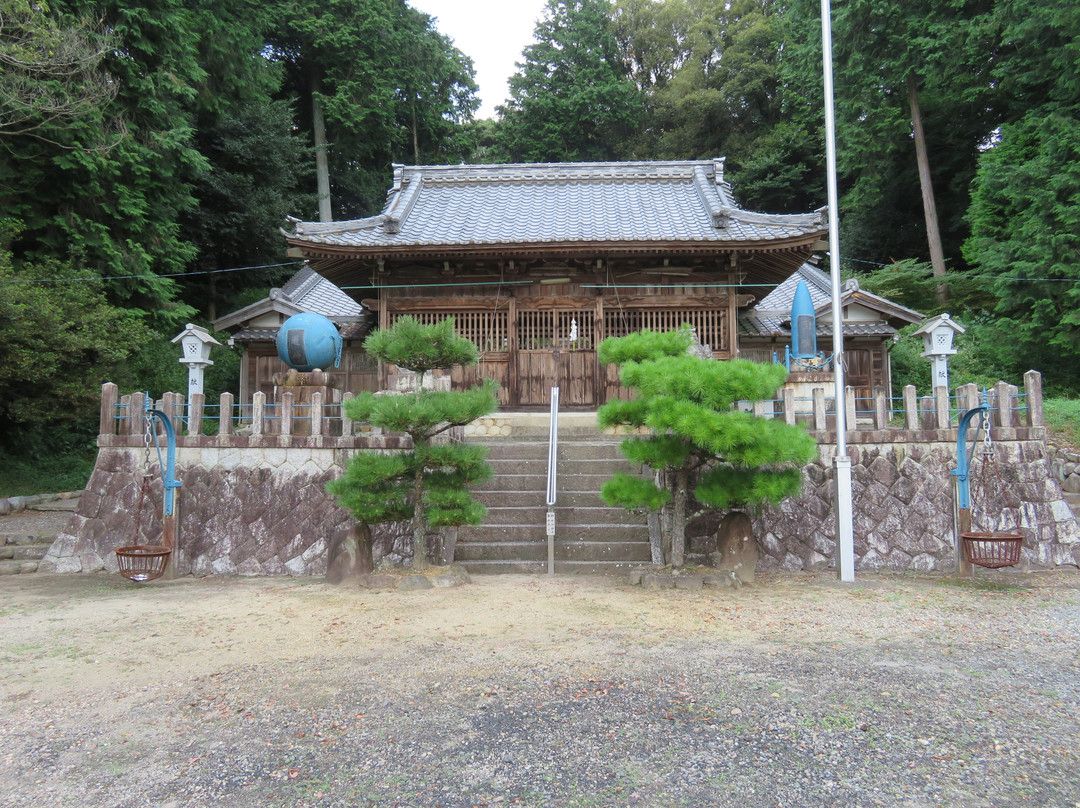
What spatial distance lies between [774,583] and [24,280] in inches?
489

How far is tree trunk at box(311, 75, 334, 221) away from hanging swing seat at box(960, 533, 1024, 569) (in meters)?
22.1

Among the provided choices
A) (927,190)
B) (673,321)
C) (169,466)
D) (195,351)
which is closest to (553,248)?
(673,321)

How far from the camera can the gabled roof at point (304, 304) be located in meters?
15.3

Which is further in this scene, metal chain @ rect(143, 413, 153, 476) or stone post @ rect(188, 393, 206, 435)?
stone post @ rect(188, 393, 206, 435)

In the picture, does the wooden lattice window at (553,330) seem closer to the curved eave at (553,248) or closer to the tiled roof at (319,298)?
the curved eave at (553,248)

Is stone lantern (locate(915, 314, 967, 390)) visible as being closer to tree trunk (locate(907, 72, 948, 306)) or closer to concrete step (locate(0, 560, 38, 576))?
tree trunk (locate(907, 72, 948, 306))

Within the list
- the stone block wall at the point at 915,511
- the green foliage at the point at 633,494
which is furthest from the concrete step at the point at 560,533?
the stone block wall at the point at 915,511

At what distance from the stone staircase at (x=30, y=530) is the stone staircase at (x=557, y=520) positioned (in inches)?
223

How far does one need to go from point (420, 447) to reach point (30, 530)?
22.3 ft

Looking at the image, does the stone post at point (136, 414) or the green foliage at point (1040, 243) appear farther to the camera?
the green foliage at point (1040, 243)

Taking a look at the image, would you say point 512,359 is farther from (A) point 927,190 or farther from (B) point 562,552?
(A) point 927,190

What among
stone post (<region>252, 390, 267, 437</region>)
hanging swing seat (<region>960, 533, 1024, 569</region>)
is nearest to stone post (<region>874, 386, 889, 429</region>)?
hanging swing seat (<region>960, 533, 1024, 569</region>)

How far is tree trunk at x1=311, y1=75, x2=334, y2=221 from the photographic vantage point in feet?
77.8

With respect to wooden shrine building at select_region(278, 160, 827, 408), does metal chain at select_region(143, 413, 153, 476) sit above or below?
below
